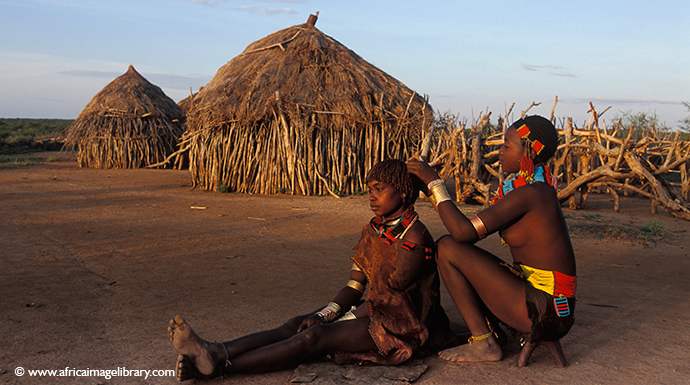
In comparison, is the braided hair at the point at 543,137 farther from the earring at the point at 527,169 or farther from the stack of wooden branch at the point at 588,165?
the stack of wooden branch at the point at 588,165

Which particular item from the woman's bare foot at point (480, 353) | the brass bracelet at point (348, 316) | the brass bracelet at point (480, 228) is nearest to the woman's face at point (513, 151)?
the brass bracelet at point (480, 228)

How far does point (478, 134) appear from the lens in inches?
361

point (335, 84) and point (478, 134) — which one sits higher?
point (335, 84)

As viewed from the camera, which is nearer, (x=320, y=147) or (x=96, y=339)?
(x=96, y=339)

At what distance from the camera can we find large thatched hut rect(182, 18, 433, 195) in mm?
10125

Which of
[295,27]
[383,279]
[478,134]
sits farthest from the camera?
[295,27]

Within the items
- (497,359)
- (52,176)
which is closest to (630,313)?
(497,359)

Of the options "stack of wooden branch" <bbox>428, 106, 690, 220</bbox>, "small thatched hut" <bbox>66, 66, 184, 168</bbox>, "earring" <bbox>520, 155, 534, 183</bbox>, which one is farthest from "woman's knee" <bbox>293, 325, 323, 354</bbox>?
"small thatched hut" <bbox>66, 66, 184, 168</bbox>

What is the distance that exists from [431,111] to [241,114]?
4.22 m

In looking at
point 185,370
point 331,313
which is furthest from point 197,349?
point 331,313

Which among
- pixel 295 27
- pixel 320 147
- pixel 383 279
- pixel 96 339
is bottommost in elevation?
pixel 96 339

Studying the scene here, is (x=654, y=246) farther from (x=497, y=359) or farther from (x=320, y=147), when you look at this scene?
(x=320, y=147)

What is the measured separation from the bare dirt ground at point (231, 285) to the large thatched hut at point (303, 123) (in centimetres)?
227

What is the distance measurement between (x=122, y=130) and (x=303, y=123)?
9.23m
